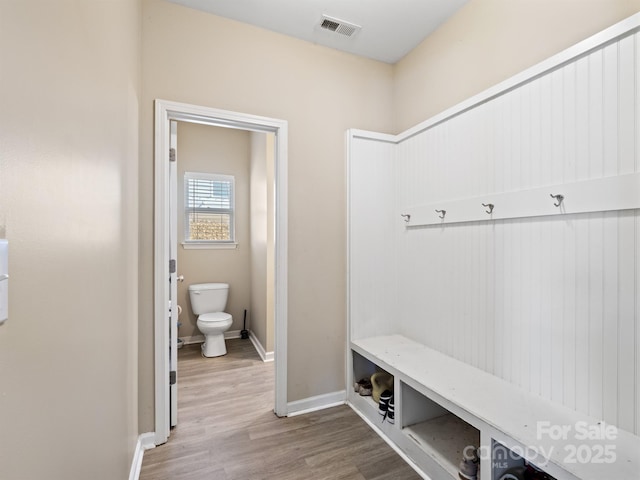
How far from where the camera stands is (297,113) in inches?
89.5

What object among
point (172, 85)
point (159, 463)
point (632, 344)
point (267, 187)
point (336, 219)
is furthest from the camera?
point (267, 187)

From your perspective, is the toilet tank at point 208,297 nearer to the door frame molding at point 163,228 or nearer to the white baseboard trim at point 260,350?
the white baseboard trim at point 260,350

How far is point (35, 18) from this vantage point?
603 millimetres

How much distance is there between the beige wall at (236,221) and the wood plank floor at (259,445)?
145 cm

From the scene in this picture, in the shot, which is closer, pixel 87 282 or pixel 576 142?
pixel 87 282

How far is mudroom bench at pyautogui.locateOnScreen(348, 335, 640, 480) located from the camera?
1089 millimetres

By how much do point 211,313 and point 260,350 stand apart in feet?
2.43

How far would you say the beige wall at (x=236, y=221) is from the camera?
3.82m

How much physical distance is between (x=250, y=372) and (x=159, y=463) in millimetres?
→ 1242

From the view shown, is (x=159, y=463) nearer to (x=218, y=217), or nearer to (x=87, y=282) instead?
(x=87, y=282)

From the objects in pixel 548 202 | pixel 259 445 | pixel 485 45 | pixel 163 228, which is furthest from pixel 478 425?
pixel 485 45

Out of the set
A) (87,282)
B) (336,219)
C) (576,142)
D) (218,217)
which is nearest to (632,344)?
(576,142)

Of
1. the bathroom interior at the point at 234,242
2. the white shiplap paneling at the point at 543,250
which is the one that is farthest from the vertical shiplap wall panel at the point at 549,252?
the bathroom interior at the point at 234,242

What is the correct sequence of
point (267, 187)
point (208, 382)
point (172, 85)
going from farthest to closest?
point (267, 187)
point (208, 382)
point (172, 85)
